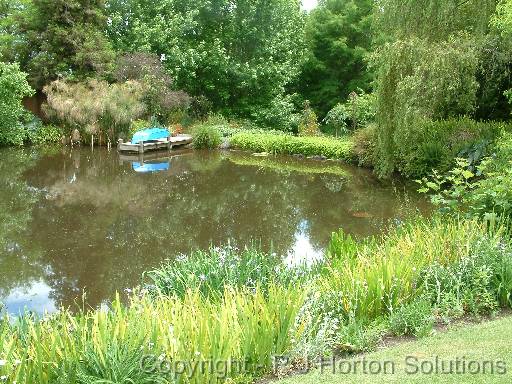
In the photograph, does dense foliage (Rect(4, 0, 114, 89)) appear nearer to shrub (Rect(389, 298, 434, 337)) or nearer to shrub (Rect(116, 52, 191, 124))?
shrub (Rect(116, 52, 191, 124))

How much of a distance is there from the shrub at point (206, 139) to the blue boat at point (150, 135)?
4.34 feet

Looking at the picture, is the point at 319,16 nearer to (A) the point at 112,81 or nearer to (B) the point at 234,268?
(A) the point at 112,81

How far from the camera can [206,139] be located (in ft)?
78.4

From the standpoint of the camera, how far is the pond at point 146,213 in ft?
26.0

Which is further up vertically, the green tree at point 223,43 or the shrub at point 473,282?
the green tree at point 223,43

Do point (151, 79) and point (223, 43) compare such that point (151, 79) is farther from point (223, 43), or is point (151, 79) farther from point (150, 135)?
point (223, 43)

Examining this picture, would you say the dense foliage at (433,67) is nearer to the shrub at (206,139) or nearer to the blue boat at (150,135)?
the shrub at (206,139)

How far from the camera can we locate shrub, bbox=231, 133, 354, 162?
67.7 feet

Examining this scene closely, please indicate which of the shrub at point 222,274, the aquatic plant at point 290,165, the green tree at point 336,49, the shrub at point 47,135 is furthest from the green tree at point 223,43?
the shrub at point 222,274

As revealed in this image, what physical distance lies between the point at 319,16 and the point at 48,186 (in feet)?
64.3

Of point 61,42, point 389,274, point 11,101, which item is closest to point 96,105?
point 11,101

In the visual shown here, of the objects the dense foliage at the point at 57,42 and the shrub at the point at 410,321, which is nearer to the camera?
the shrub at the point at 410,321

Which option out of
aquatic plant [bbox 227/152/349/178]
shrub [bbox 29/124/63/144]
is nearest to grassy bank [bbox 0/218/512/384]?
aquatic plant [bbox 227/152/349/178]

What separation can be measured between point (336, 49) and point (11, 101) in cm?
1535
